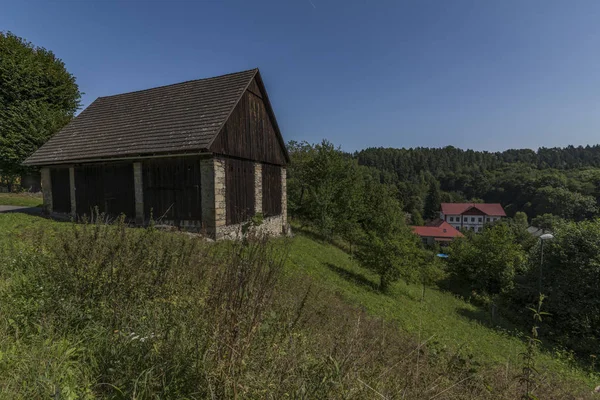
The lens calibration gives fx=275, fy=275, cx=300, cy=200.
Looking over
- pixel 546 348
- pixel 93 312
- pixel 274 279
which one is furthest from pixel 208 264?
pixel 546 348

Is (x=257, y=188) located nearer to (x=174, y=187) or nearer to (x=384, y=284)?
(x=174, y=187)

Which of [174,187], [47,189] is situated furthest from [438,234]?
[47,189]

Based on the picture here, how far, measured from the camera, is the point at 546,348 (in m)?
12.4

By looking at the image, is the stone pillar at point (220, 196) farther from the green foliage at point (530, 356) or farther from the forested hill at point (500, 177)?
the forested hill at point (500, 177)

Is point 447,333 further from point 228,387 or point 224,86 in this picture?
point 224,86

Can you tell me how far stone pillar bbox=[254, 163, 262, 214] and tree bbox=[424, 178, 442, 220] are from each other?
93008mm

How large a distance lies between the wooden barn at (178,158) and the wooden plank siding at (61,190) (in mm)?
52

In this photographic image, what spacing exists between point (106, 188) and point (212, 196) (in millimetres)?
5978

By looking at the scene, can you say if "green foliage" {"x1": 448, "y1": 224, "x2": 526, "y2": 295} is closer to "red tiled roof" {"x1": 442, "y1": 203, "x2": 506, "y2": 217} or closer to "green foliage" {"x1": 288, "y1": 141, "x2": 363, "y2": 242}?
"green foliage" {"x1": 288, "y1": 141, "x2": 363, "y2": 242}

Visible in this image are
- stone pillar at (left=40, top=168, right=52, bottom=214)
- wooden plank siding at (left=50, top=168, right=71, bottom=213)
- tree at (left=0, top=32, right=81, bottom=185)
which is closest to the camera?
wooden plank siding at (left=50, top=168, right=71, bottom=213)

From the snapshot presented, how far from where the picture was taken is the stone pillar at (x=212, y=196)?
35.5ft

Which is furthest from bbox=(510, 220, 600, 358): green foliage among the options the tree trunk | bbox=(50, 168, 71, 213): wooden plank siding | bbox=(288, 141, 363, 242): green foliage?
bbox=(50, 168, 71, 213): wooden plank siding

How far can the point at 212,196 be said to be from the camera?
35.7ft

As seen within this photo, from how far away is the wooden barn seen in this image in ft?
36.6
